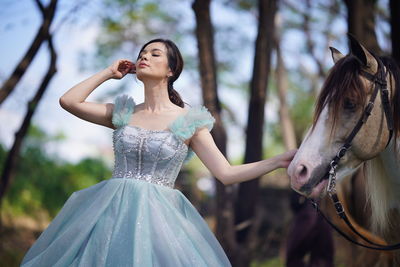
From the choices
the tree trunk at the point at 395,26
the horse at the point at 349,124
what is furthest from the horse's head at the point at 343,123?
the tree trunk at the point at 395,26

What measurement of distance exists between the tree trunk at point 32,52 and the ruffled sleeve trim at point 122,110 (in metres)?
2.86

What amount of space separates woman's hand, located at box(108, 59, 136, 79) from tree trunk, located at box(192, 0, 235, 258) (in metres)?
3.13

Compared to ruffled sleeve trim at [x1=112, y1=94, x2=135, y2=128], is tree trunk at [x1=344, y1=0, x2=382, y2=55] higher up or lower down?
higher up

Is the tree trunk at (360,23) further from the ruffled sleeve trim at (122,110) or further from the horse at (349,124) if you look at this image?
the ruffled sleeve trim at (122,110)

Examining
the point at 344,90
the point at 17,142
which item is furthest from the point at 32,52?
the point at 344,90

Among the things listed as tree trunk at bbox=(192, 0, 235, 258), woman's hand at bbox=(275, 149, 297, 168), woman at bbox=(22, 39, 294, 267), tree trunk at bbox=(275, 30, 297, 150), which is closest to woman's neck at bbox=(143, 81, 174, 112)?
woman at bbox=(22, 39, 294, 267)

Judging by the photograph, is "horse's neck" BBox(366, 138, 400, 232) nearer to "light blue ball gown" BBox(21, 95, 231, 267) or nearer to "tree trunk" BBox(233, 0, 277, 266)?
"light blue ball gown" BBox(21, 95, 231, 267)

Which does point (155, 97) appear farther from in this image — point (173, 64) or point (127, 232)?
point (127, 232)

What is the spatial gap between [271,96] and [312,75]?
2.43 m

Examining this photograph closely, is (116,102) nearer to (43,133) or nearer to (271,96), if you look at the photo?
(43,133)

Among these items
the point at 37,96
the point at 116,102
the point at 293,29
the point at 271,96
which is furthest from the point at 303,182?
the point at 271,96

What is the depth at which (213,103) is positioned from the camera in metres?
7.07

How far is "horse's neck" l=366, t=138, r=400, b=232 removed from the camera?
3.34 meters

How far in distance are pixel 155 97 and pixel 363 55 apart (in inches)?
52.3
